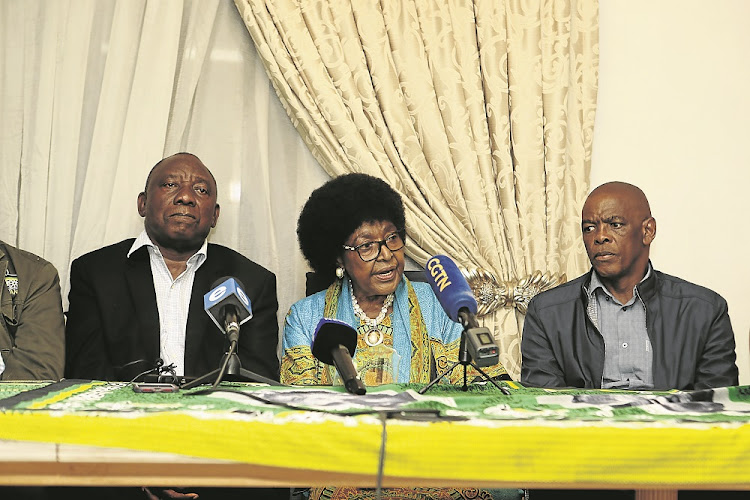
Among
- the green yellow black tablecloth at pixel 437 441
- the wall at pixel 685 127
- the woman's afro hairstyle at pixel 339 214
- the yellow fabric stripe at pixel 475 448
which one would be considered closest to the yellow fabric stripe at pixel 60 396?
the green yellow black tablecloth at pixel 437 441

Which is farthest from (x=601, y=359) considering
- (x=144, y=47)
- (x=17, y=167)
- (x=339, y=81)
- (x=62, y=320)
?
(x=17, y=167)

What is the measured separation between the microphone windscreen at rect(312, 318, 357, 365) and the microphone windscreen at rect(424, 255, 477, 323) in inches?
10.3

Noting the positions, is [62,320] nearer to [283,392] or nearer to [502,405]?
[283,392]

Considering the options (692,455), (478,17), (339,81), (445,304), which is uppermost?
(478,17)

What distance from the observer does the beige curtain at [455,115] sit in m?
3.81

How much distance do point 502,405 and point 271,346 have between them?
1.57m

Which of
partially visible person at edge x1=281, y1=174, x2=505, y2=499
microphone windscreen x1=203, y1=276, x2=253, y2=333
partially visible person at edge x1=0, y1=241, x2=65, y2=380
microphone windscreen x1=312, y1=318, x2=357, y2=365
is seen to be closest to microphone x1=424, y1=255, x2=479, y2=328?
microphone windscreen x1=312, y1=318, x2=357, y2=365

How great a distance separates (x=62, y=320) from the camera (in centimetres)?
317

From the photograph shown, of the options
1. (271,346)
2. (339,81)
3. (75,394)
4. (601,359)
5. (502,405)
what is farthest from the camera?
(339,81)

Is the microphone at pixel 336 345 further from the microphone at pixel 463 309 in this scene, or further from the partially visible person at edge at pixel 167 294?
the partially visible person at edge at pixel 167 294

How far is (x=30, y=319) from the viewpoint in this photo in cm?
308

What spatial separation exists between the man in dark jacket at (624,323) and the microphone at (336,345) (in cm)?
106

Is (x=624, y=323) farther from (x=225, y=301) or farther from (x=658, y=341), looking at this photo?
(x=225, y=301)

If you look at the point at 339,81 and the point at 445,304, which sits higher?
the point at 339,81
